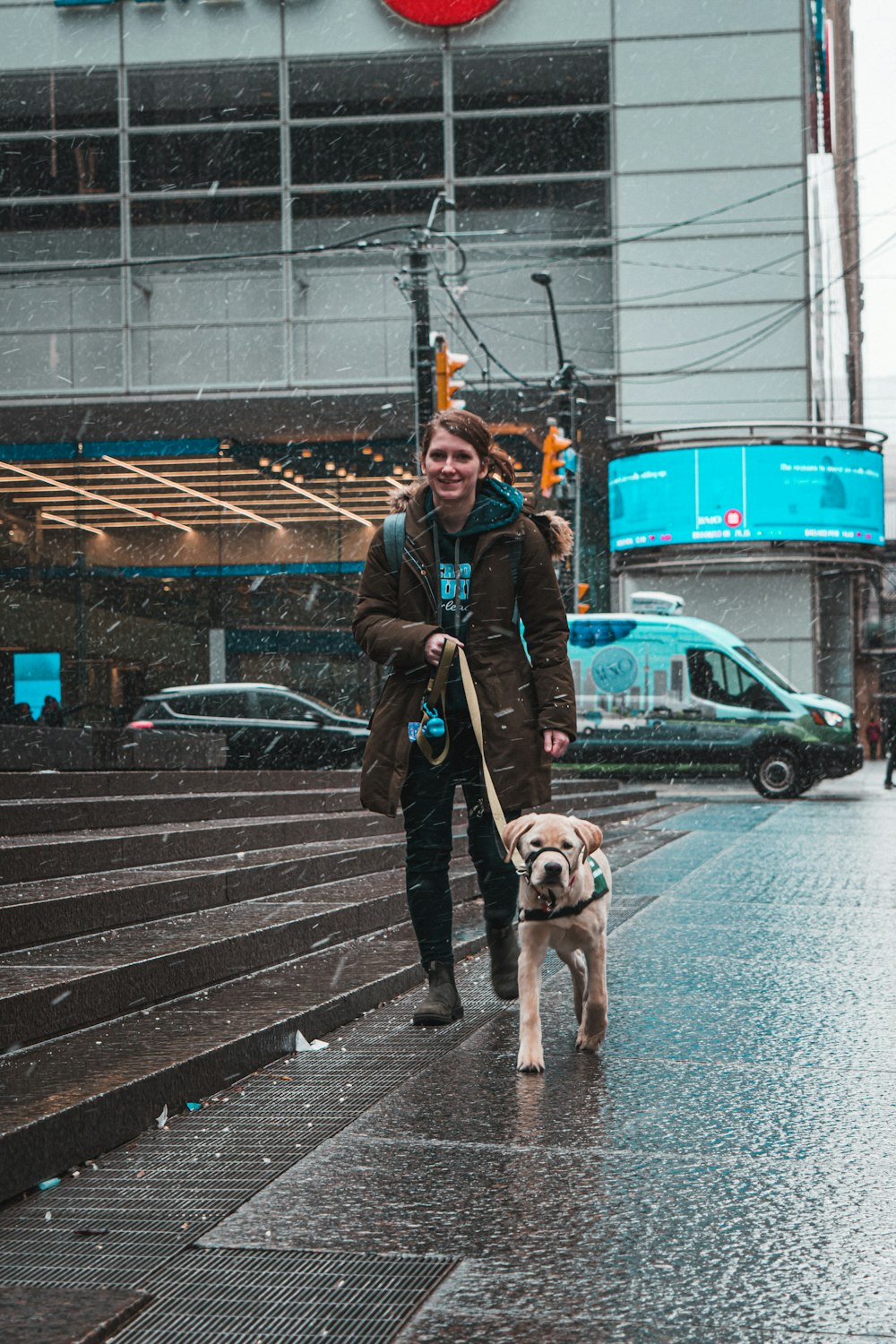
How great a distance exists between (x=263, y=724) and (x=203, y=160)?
42.4 feet

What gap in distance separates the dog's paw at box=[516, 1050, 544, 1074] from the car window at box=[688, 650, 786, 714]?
17.8 m

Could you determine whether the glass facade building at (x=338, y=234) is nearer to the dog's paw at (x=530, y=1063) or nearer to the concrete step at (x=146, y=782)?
the concrete step at (x=146, y=782)

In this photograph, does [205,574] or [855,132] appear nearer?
[205,574]

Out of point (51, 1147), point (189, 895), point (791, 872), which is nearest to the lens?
point (51, 1147)

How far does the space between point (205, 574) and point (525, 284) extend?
783 centimetres

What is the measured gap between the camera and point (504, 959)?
559 centimetres

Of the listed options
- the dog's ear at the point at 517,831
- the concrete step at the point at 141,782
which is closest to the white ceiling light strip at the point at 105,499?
the concrete step at the point at 141,782

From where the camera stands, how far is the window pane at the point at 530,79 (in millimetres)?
26422

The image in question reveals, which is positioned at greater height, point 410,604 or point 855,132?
point 855,132

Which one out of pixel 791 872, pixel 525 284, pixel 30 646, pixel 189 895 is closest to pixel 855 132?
pixel 525 284

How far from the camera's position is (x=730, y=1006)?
227 inches

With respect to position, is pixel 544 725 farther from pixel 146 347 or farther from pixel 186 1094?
pixel 146 347

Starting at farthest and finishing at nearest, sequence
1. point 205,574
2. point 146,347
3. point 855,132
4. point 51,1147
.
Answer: point 855,132 < point 205,574 < point 146,347 < point 51,1147

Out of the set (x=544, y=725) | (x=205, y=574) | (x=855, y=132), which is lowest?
(x=544, y=725)
